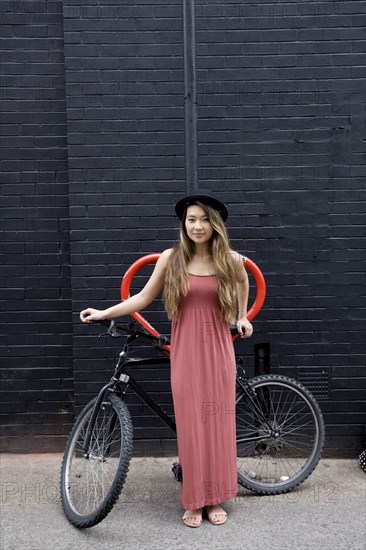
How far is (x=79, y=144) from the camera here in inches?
174

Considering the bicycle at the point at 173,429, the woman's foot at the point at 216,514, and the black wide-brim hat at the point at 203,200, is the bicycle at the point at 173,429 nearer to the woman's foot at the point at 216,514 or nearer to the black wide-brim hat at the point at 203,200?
the woman's foot at the point at 216,514

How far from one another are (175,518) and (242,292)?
1424 mm

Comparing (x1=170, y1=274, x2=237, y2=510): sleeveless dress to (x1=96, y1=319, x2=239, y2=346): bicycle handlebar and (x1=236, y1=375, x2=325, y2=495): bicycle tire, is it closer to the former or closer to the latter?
(x1=96, y1=319, x2=239, y2=346): bicycle handlebar

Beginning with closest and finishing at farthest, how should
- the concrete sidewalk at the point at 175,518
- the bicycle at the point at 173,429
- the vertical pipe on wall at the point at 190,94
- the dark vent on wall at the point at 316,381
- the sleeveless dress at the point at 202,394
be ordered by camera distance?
the concrete sidewalk at the point at 175,518, the sleeveless dress at the point at 202,394, the bicycle at the point at 173,429, the vertical pipe on wall at the point at 190,94, the dark vent on wall at the point at 316,381

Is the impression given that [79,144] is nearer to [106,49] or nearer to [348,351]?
[106,49]

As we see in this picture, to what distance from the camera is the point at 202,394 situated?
354 cm

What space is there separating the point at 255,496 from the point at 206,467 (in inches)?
23.0

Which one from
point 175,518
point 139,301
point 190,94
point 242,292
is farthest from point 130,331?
point 190,94

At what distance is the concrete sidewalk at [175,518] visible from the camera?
3.39 metres

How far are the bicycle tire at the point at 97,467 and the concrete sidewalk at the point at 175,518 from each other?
11 cm

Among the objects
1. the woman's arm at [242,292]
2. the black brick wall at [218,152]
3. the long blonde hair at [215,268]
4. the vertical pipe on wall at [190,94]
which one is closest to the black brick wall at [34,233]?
the black brick wall at [218,152]

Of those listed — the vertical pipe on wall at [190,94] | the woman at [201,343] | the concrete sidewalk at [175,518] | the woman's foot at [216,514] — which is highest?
the vertical pipe on wall at [190,94]

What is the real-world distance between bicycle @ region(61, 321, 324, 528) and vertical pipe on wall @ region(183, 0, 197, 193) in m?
1.21

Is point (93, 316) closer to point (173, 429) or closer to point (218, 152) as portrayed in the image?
point (173, 429)
